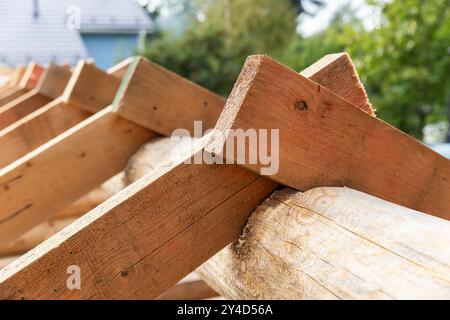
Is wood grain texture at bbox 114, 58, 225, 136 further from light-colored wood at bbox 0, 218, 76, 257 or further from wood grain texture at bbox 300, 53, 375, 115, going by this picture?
light-colored wood at bbox 0, 218, 76, 257

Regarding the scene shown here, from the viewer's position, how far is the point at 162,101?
1859 mm

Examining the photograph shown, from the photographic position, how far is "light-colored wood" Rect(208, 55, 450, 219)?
102cm

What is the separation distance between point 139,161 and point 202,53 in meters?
13.1

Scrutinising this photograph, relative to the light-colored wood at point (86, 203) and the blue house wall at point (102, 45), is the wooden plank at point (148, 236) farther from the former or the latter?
the blue house wall at point (102, 45)

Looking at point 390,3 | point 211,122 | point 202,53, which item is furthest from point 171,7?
point 211,122

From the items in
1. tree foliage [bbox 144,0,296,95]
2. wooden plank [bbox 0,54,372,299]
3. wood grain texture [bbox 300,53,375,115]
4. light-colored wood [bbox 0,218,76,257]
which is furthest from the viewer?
tree foliage [bbox 144,0,296,95]

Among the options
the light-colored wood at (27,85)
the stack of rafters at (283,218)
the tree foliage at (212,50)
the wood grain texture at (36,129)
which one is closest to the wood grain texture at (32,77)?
the light-colored wood at (27,85)

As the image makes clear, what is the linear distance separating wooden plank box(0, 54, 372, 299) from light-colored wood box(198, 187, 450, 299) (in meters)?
0.07

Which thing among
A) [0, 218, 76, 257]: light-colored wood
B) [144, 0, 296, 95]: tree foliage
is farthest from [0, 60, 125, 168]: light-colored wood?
[144, 0, 296, 95]: tree foliage

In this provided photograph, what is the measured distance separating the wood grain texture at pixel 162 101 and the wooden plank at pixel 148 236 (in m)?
0.78

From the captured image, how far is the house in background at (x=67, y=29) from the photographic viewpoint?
20266mm

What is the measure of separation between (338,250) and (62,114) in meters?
1.52

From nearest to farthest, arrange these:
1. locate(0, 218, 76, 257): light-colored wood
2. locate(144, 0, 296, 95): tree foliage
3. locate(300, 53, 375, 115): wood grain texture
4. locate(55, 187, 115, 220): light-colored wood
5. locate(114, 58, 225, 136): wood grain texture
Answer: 1. locate(300, 53, 375, 115): wood grain texture
2. locate(114, 58, 225, 136): wood grain texture
3. locate(0, 218, 76, 257): light-colored wood
4. locate(55, 187, 115, 220): light-colored wood
5. locate(144, 0, 296, 95): tree foliage
